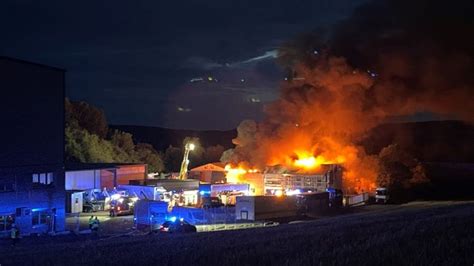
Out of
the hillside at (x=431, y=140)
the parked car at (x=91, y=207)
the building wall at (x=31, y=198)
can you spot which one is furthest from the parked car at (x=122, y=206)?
the hillside at (x=431, y=140)

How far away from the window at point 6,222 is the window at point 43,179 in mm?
2863

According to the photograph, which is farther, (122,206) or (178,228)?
(122,206)

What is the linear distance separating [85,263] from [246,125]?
5316cm

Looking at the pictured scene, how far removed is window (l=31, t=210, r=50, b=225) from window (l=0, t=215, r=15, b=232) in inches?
69.0

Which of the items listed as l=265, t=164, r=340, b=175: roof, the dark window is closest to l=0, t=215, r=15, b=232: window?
the dark window

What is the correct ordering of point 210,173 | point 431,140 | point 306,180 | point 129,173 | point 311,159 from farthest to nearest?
1. point 431,140
2. point 210,173
3. point 311,159
4. point 129,173
5. point 306,180

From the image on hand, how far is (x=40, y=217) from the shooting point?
107ft

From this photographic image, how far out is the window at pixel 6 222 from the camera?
2997cm

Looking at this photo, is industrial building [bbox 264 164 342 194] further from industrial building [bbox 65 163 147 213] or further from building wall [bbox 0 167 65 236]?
building wall [bbox 0 167 65 236]

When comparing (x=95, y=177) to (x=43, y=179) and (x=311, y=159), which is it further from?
(x=311, y=159)

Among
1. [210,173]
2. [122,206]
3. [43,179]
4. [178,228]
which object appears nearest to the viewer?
[178,228]

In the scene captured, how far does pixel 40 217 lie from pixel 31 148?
3.95 meters

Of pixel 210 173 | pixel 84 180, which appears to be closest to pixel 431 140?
Result: pixel 210 173

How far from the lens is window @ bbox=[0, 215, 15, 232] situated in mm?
29969
